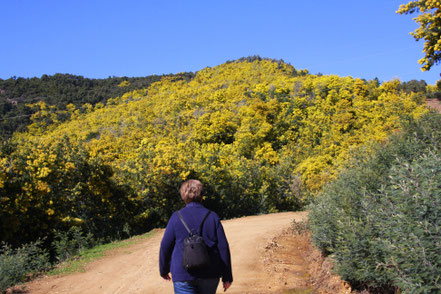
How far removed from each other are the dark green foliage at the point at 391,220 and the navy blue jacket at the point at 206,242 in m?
1.84

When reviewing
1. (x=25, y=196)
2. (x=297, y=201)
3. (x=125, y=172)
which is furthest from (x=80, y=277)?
(x=297, y=201)

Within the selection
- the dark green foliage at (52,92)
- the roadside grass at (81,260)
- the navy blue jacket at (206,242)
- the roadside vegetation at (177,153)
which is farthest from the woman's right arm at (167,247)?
the dark green foliage at (52,92)

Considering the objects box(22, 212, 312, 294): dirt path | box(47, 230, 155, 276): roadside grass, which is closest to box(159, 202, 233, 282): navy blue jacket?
box(22, 212, 312, 294): dirt path

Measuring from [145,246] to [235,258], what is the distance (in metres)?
4.19

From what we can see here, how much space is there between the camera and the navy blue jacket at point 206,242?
395 cm

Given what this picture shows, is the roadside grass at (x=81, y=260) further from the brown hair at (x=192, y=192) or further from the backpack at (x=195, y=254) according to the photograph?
the backpack at (x=195, y=254)

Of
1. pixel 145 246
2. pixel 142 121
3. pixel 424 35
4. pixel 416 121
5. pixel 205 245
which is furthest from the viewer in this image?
pixel 142 121

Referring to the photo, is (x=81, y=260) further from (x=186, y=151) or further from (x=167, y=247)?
(x=186, y=151)

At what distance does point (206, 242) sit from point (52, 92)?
99085mm

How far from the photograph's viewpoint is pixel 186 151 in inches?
1371

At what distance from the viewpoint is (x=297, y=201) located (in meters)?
35.7

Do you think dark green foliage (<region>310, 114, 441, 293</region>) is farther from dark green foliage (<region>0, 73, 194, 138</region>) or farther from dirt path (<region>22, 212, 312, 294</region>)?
dark green foliage (<region>0, 73, 194, 138</region>)

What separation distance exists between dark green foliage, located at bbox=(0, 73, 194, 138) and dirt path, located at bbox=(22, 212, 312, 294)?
2454 inches

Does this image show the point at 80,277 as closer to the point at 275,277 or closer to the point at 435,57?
the point at 275,277
